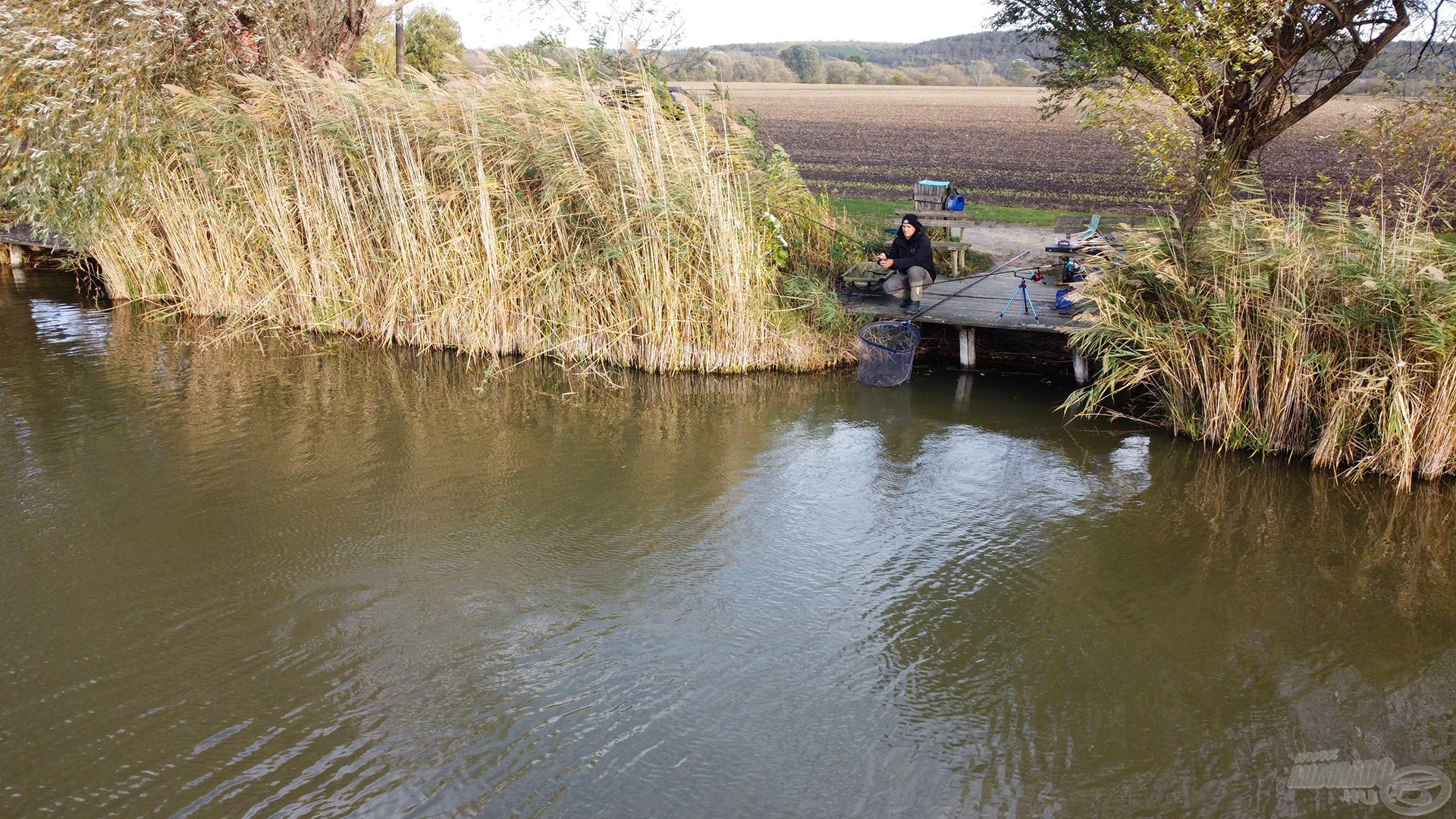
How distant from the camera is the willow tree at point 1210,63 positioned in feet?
31.4

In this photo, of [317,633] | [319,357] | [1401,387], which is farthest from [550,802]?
[319,357]

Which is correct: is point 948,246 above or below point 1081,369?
above

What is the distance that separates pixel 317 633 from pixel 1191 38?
894cm

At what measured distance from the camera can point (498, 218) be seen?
1052 centimetres

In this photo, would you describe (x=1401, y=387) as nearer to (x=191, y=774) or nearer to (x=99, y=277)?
(x=191, y=774)

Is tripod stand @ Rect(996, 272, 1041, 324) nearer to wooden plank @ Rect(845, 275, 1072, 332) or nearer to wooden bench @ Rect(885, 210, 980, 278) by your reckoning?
wooden plank @ Rect(845, 275, 1072, 332)

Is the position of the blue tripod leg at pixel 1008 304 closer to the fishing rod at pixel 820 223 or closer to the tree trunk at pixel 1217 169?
the tree trunk at pixel 1217 169

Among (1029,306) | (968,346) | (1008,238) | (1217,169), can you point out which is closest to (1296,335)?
(1029,306)

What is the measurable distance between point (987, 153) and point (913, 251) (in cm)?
1974

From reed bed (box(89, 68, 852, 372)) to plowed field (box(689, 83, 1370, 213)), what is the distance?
9.30 ft

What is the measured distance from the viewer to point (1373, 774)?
15.3 ft

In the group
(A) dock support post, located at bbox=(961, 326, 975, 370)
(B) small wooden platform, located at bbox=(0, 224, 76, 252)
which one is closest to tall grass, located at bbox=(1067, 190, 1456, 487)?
(A) dock support post, located at bbox=(961, 326, 975, 370)

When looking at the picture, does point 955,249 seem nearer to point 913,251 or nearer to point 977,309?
point 913,251

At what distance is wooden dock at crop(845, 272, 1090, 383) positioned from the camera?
400 inches
